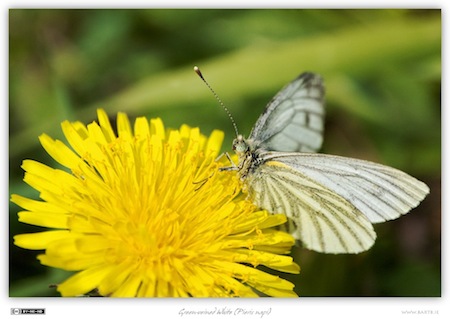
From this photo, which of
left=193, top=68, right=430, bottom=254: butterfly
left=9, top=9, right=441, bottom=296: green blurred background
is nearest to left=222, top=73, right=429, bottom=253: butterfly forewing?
left=193, top=68, right=430, bottom=254: butterfly

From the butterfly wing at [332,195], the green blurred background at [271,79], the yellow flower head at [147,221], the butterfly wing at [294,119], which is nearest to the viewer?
the yellow flower head at [147,221]

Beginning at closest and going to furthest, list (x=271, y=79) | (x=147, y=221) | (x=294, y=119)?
(x=147, y=221)
(x=294, y=119)
(x=271, y=79)

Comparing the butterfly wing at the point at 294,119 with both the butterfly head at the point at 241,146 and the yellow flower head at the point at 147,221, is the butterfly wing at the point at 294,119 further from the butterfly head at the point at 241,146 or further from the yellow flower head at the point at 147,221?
the yellow flower head at the point at 147,221

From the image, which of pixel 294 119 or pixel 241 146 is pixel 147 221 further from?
pixel 294 119

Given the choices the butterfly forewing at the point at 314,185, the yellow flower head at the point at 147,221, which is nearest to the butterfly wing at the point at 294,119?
the butterfly forewing at the point at 314,185

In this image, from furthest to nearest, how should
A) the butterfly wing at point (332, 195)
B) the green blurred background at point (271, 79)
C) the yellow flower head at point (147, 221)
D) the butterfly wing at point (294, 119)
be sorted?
the green blurred background at point (271, 79) → the butterfly wing at point (294, 119) → the butterfly wing at point (332, 195) → the yellow flower head at point (147, 221)

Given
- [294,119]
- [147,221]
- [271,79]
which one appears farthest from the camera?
[271,79]

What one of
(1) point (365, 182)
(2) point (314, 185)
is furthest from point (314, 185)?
(1) point (365, 182)
